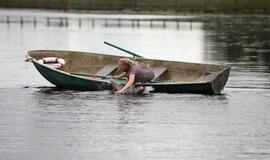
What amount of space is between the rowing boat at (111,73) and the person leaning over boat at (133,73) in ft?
0.85

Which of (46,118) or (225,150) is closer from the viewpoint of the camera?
(225,150)

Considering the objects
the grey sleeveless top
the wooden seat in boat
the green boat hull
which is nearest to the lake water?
the green boat hull

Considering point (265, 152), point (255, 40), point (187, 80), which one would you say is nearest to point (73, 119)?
point (265, 152)

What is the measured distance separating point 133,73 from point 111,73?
290 centimetres

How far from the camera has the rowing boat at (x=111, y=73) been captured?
2642 centimetres

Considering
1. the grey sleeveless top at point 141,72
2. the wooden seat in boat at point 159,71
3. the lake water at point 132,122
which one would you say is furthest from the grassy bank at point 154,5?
the grey sleeveless top at point 141,72

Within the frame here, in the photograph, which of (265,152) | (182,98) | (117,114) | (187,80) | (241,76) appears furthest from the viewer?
(241,76)

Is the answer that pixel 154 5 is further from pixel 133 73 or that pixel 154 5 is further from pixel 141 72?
pixel 133 73

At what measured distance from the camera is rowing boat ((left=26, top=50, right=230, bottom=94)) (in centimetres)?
2642

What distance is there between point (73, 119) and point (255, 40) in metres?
44.3

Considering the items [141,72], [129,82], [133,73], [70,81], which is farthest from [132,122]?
[70,81]

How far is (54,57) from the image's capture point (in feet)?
97.5

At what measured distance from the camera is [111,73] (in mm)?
29078

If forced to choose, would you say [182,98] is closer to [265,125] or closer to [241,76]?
[265,125]
